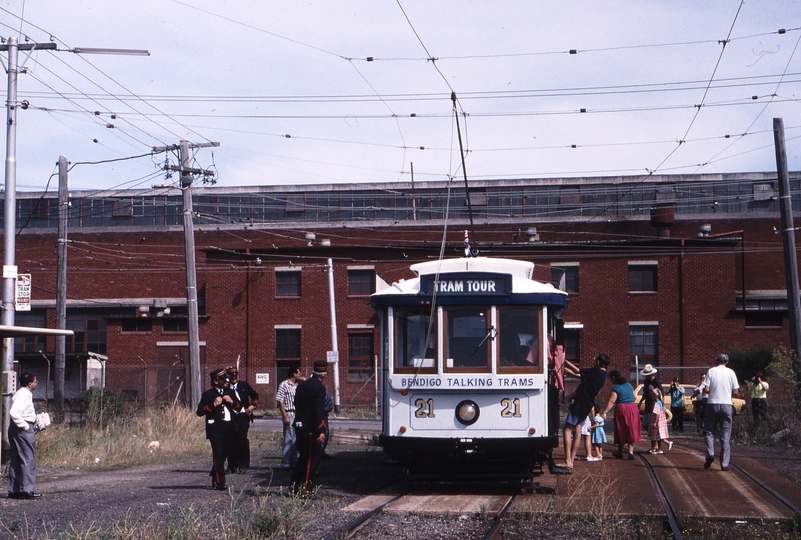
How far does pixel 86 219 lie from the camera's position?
56.8 m

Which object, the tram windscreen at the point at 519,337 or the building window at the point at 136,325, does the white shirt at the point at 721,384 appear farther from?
the building window at the point at 136,325

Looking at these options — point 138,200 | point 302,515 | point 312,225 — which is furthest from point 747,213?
point 302,515

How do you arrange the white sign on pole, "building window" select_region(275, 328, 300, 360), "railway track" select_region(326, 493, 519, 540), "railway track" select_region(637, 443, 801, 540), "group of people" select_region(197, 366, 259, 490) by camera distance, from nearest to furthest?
"railway track" select_region(326, 493, 519, 540)
"railway track" select_region(637, 443, 801, 540)
"group of people" select_region(197, 366, 259, 490)
the white sign on pole
"building window" select_region(275, 328, 300, 360)

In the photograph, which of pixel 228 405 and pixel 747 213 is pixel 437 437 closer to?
pixel 228 405

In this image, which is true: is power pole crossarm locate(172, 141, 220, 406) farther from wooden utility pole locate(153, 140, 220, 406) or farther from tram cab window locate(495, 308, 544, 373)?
tram cab window locate(495, 308, 544, 373)

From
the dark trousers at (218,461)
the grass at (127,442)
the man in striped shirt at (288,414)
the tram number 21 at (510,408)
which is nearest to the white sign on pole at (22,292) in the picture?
the grass at (127,442)

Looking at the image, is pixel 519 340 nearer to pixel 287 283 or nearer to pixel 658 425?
pixel 658 425

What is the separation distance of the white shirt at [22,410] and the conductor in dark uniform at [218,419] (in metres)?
2.12

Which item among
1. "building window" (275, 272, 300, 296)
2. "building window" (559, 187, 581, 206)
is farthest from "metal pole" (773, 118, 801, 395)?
"building window" (559, 187, 581, 206)

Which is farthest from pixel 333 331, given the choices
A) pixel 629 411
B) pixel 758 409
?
pixel 629 411

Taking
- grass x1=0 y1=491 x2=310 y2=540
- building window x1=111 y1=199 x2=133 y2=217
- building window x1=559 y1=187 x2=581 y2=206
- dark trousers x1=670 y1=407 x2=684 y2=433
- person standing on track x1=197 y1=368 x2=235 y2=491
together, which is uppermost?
building window x1=559 y1=187 x2=581 y2=206

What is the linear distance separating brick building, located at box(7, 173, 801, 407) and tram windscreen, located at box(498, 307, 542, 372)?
24.1 metres

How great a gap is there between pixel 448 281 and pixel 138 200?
47.7m

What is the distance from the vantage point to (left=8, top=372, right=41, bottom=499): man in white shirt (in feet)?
38.7
